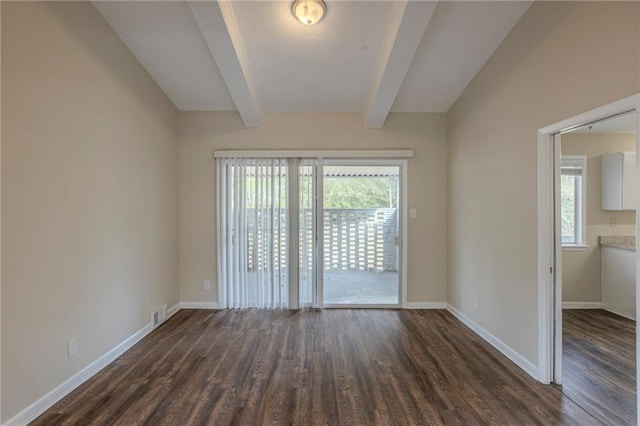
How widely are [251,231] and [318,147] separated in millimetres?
1487

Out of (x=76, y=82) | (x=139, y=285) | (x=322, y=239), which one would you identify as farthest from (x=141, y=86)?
(x=322, y=239)

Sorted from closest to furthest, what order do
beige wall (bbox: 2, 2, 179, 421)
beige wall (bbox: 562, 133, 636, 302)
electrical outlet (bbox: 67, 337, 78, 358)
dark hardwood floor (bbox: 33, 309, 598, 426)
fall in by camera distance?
1. beige wall (bbox: 2, 2, 179, 421)
2. dark hardwood floor (bbox: 33, 309, 598, 426)
3. electrical outlet (bbox: 67, 337, 78, 358)
4. beige wall (bbox: 562, 133, 636, 302)

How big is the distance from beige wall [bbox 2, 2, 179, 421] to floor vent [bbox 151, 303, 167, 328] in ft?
0.43

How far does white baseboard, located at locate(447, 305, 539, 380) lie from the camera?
247 cm

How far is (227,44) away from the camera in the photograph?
263 cm

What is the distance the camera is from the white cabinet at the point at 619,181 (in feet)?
12.4

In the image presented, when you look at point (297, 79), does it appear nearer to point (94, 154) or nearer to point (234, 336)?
point (94, 154)

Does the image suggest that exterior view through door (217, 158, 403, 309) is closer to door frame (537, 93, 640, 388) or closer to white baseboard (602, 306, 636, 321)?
door frame (537, 93, 640, 388)

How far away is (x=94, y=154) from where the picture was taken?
2525 mm

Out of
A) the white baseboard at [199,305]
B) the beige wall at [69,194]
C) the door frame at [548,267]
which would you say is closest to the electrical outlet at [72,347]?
the beige wall at [69,194]

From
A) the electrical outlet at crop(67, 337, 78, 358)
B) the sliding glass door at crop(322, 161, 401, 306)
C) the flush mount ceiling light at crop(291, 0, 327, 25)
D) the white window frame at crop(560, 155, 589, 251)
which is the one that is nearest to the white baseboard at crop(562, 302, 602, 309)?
the white window frame at crop(560, 155, 589, 251)

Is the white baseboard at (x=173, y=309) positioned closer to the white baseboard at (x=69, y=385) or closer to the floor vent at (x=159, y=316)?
the floor vent at (x=159, y=316)

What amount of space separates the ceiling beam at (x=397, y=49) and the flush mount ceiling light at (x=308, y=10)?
2.06 ft

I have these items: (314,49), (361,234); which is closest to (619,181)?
(361,234)
